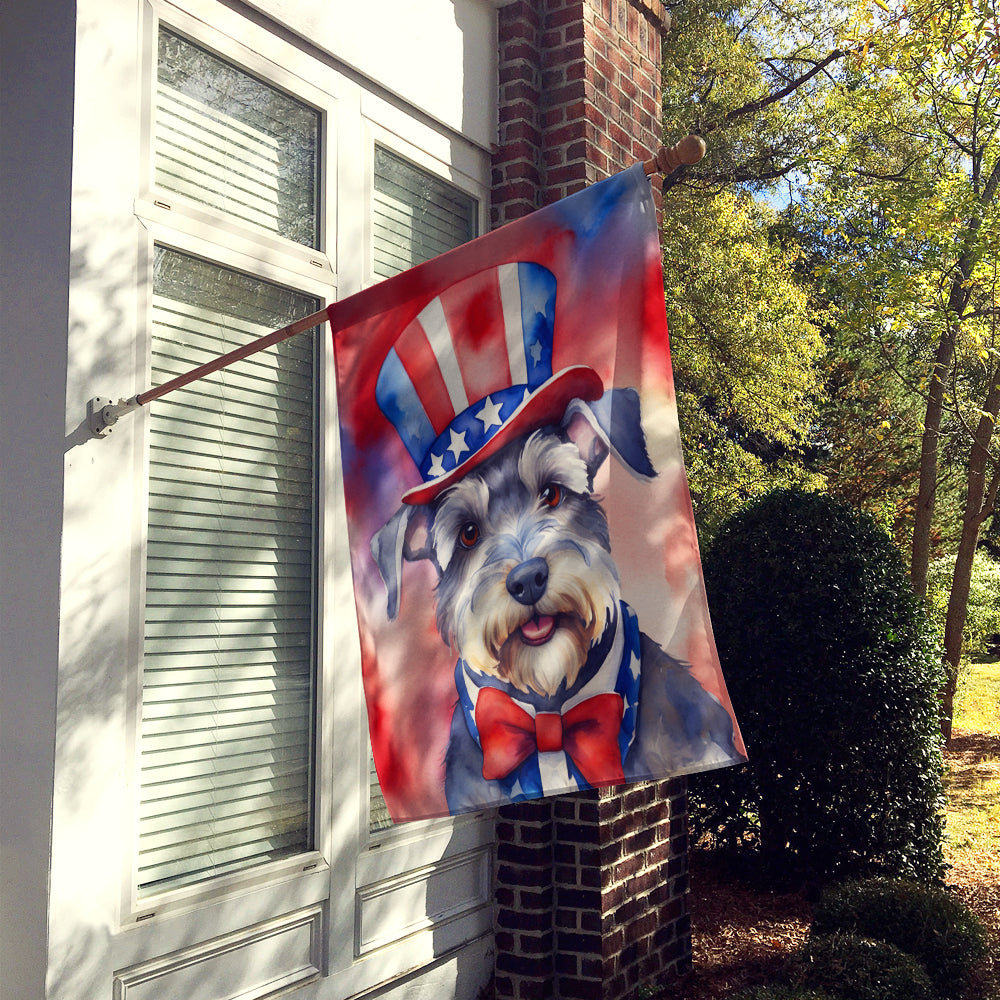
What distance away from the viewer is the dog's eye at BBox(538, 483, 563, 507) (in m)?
2.51

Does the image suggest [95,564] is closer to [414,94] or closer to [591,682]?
[591,682]

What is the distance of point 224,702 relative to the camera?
3297 millimetres

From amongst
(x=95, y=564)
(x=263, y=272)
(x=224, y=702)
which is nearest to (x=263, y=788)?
(x=224, y=702)

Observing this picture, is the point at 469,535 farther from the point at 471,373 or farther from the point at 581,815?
the point at 581,815

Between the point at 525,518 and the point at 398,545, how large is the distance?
0.34 m

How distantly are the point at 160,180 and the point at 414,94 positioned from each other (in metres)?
1.46

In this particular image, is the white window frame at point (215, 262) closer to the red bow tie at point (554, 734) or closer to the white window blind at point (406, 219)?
the white window blind at point (406, 219)

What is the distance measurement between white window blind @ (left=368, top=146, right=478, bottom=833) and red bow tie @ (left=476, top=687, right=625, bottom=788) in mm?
1511

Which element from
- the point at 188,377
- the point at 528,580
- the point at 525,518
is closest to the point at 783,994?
the point at 528,580

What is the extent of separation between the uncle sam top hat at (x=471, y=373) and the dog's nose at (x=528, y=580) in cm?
29

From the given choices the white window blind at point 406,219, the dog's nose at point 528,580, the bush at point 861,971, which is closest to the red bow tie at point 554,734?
the dog's nose at point 528,580

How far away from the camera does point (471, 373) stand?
2.60 m

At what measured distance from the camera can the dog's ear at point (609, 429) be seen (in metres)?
2.47

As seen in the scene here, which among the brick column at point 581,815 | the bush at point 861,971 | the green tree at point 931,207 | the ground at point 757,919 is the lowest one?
the ground at point 757,919
